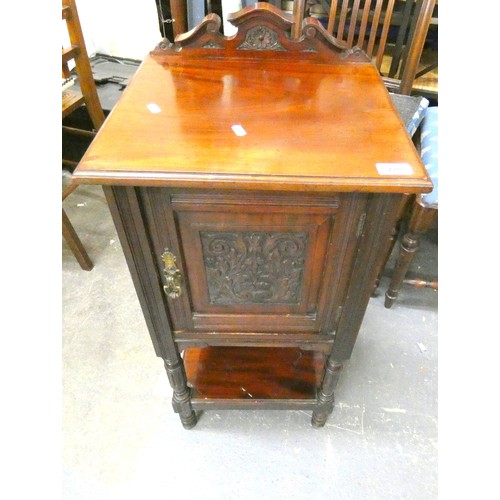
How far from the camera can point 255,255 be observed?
0.63m

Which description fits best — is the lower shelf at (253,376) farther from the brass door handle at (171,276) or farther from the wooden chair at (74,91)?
the wooden chair at (74,91)

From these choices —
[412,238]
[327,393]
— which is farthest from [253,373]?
[412,238]

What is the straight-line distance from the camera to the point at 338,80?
0.73 metres

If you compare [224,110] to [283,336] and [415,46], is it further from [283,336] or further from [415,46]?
[415,46]

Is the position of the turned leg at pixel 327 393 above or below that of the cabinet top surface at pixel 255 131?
below

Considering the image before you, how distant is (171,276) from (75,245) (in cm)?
87

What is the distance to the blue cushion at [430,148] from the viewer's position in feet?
3.23

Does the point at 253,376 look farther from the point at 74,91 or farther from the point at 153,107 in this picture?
the point at 74,91

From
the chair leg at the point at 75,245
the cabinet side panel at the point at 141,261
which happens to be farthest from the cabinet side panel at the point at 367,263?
the chair leg at the point at 75,245

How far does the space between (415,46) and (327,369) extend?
89 cm

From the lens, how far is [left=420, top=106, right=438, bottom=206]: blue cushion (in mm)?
985

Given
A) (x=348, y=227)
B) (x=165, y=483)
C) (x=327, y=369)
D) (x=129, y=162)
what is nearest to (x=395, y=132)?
(x=348, y=227)

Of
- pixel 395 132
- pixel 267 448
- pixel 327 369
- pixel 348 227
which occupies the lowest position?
pixel 267 448

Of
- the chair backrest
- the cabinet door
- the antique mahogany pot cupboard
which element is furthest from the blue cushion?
the cabinet door
